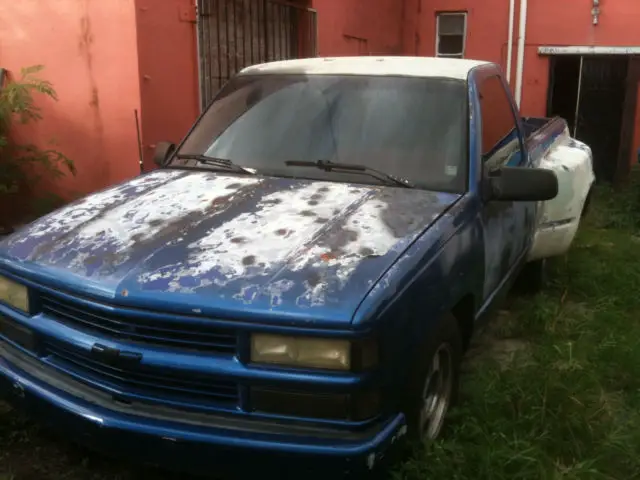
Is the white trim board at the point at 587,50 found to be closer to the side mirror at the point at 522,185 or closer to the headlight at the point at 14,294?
the side mirror at the point at 522,185

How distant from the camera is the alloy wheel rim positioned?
2.80 metres

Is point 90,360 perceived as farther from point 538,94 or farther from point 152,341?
point 538,94

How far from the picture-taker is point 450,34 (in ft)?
40.6

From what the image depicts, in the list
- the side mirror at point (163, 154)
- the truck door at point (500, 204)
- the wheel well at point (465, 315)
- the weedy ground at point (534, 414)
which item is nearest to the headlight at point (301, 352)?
the weedy ground at point (534, 414)

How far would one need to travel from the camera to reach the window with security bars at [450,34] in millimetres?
12227

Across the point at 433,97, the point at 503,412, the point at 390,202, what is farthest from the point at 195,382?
the point at 433,97

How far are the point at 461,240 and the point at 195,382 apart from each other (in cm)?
129

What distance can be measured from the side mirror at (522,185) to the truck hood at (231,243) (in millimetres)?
273

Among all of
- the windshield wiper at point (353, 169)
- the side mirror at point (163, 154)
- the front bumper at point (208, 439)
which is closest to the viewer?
the front bumper at point (208, 439)

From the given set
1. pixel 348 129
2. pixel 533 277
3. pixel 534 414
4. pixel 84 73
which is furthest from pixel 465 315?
pixel 84 73

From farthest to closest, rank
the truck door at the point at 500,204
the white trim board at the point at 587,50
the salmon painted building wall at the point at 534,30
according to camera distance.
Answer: the salmon painted building wall at the point at 534,30 < the white trim board at the point at 587,50 < the truck door at the point at 500,204

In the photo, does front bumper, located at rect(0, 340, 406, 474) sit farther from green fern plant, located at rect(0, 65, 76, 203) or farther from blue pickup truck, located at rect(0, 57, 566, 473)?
green fern plant, located at rect(0, 65, 76, 203)

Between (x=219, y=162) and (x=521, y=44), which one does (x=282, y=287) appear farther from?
(x=521, y=44)

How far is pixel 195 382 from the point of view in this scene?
92.7 inches
